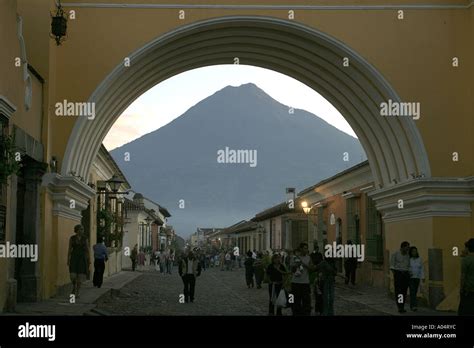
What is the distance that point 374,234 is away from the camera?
23.6m

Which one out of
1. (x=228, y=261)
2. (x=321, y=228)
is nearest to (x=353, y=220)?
(x=321, y=228)

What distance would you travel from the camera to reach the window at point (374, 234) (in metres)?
22.7

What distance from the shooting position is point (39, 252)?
15109 millimetres

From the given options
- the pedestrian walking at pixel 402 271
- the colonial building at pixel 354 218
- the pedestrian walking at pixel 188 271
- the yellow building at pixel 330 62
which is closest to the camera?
the pedestrian walking at pixel 402 271

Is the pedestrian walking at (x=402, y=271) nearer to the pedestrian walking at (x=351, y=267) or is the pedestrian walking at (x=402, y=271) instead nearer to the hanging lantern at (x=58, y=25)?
the hanging lantern at (x=58, y=25)

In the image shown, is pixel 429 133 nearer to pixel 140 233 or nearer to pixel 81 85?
pixel 81 85

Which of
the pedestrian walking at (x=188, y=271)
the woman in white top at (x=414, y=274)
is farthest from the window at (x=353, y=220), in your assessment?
the woman in white top at (x=414, y=274)

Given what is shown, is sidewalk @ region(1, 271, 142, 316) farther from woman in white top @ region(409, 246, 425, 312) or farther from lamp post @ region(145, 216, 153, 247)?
lamp post @ region(145, 216, 153, 247)

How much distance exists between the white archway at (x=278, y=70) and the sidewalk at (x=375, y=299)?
2778 mm

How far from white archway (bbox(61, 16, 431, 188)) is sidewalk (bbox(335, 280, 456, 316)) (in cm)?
278
